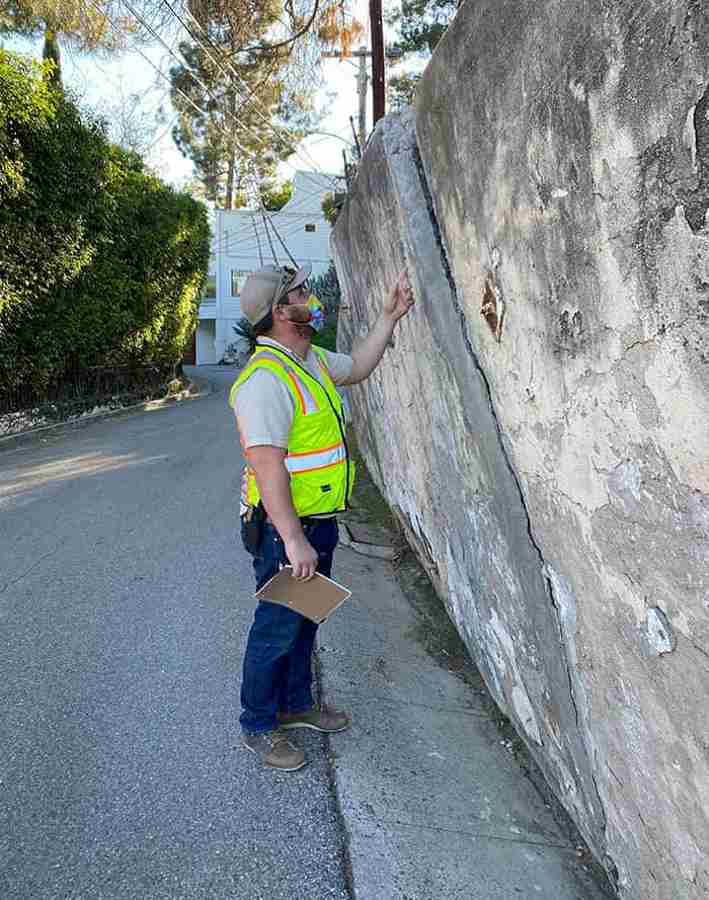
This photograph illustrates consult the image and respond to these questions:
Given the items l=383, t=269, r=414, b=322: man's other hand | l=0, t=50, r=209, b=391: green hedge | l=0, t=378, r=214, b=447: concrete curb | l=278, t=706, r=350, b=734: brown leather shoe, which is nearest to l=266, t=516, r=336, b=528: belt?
l=278, t=706, r=350, b=734: brown leather shoe

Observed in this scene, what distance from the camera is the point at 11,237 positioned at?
920 cm

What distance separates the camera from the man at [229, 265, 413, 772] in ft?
8.46

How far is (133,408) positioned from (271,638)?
13.0 m

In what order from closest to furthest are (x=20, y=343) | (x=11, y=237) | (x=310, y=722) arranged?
(x=310, y=722)
(x=11, y=237)
(x=20, y=343)

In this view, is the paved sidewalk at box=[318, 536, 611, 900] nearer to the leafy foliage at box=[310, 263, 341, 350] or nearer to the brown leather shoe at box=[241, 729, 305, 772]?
the brown leather shoe at box=[241, 729, 305, 772]

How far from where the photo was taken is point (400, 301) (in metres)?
3.34

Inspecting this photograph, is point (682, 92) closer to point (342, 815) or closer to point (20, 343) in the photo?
point (342, 815)

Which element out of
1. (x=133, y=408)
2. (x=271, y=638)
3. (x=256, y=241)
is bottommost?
(x=133, y=408)

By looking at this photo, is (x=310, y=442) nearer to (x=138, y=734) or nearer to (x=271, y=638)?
(x=271, y=638)

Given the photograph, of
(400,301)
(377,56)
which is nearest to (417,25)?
(377,56)

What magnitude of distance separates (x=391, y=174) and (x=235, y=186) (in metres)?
40.0

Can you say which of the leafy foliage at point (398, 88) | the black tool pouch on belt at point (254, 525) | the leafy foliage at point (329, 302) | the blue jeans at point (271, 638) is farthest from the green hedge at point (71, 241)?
the blue jeans at point (271, 638)

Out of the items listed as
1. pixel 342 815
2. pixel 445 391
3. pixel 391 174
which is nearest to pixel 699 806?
pixel 342 815

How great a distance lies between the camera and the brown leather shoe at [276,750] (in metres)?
2.81
